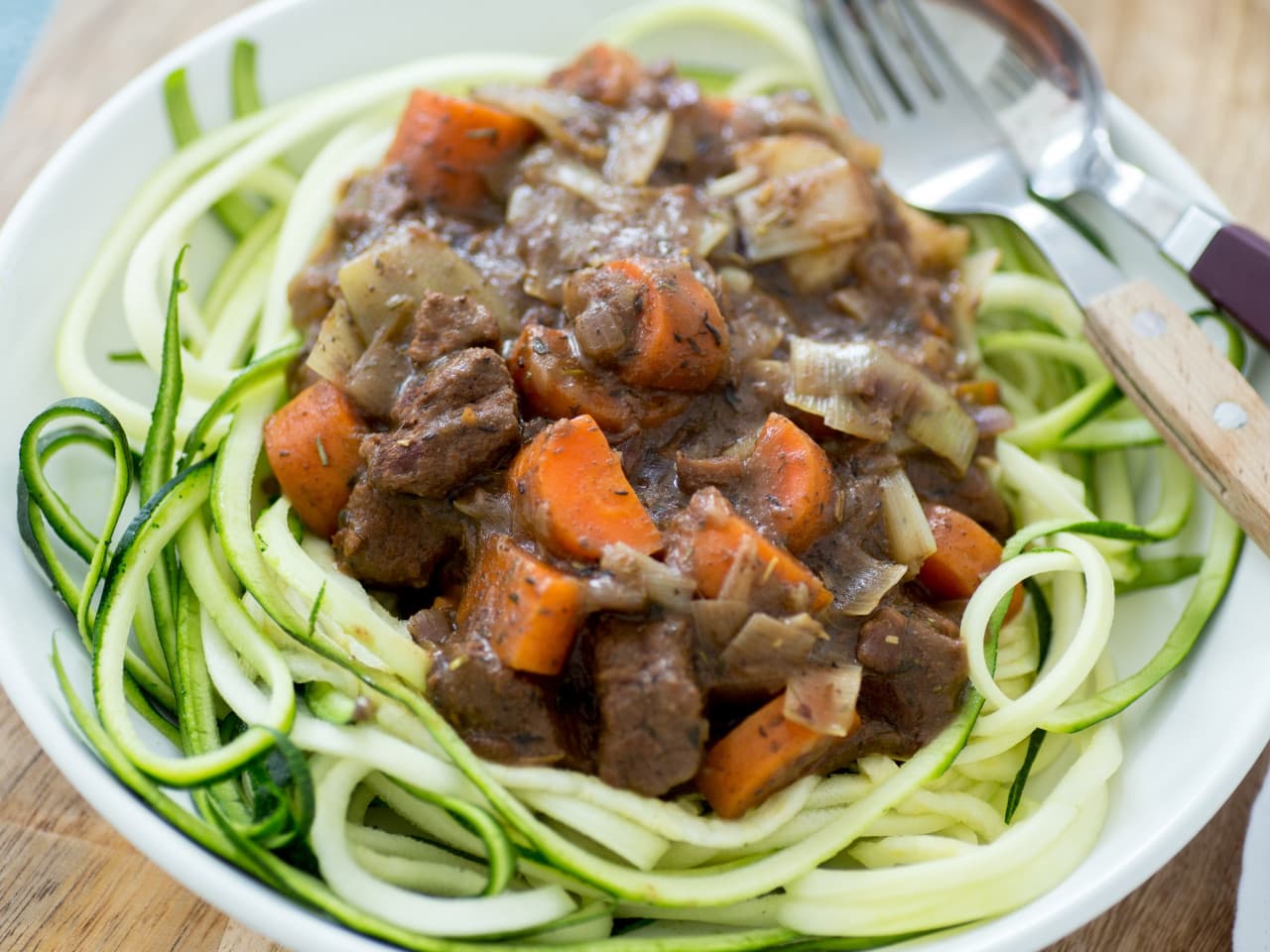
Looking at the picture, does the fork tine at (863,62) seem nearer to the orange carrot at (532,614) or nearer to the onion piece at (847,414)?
the onion piece at (847,414)

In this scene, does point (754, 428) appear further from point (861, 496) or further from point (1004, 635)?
point (1004, 635)

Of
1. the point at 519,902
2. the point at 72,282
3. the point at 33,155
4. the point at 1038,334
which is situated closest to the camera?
the point at 519,902

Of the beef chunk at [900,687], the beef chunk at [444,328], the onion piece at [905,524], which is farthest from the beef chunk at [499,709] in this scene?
the onion piece at [905,524]

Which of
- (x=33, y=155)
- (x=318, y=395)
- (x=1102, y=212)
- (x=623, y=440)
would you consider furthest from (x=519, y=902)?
(x=33, y=155)

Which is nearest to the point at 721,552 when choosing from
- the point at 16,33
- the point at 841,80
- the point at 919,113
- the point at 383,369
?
the point at 383,369

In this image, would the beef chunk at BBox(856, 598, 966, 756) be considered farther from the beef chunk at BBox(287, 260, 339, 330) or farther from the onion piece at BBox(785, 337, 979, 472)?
the beef chunk at BBox(287, 260, 339, 330)
